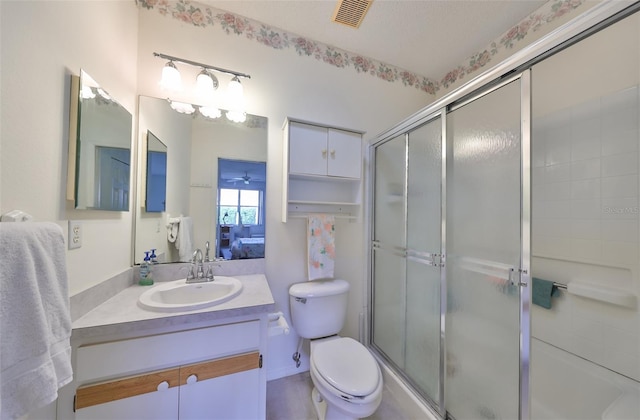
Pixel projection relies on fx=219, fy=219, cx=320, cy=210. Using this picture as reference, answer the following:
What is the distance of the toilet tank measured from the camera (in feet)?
5.00

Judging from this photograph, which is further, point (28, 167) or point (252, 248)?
point (252, 248)

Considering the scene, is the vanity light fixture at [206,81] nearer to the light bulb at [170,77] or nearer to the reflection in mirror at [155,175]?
the light bulb at [170,77]

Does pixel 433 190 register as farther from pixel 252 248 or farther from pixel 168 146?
pixel 168 146

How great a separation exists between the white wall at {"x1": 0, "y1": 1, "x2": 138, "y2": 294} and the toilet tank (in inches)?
41.1

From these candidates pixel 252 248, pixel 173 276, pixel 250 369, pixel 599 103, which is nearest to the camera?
pixel 250 369

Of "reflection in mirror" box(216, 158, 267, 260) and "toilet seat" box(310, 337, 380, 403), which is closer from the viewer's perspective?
"toilet seat" box(310, 337, 380, 403)

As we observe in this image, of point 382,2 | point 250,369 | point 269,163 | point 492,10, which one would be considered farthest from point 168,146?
point 492,10

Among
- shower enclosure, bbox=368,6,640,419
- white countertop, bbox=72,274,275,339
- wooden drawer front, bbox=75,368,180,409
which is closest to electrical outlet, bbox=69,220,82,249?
white countertop, bbox=72,274,275,339

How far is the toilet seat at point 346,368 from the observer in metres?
1.07

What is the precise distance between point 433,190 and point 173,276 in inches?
67.6

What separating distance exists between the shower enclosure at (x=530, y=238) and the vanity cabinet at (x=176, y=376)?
3.54ft

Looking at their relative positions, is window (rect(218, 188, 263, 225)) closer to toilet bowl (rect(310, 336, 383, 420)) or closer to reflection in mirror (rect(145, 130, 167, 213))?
reflection in mirror (rect(145, 130, 167, 213))

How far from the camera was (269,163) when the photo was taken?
1.60 metres

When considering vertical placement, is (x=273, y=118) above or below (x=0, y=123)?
above
